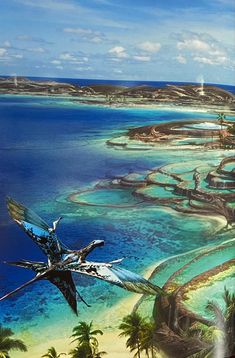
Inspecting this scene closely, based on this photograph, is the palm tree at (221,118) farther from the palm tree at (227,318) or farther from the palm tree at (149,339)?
the palm tree at (149,339)

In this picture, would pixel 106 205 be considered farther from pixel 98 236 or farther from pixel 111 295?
pixel 111 295

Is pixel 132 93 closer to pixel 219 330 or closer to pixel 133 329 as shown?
pixel 133 329

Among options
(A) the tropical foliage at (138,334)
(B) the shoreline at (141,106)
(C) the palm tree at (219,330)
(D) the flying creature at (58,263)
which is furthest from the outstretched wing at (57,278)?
(B) the shoreline at (141,106)

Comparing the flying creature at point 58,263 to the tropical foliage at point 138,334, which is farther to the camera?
the tropical foliage at point 138,334

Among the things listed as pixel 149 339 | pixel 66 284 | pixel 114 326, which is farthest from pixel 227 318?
pixel 66 284

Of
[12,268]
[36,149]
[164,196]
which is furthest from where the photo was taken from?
[164,196]

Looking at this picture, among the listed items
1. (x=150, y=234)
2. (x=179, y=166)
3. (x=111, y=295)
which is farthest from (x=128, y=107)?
(x=111, y=295)

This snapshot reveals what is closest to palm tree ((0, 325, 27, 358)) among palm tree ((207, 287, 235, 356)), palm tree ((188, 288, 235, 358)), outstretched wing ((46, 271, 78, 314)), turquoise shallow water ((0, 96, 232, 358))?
turquoise shallow water ((0, 96, 232, 358))
